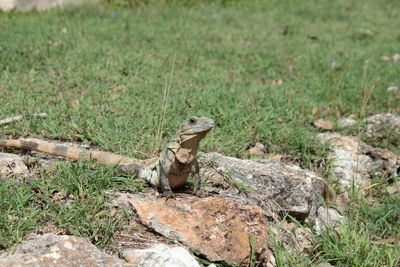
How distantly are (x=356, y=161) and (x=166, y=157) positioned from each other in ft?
7.63

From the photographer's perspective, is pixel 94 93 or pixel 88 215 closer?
pixel 88 215

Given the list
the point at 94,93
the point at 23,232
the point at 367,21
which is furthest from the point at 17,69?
the point at 367,21

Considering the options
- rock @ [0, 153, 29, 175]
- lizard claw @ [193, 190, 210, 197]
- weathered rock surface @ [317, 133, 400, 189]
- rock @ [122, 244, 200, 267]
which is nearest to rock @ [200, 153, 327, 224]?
lizard claw @ [193, 190, 210, 197]

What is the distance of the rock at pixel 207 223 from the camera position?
10.5 ft

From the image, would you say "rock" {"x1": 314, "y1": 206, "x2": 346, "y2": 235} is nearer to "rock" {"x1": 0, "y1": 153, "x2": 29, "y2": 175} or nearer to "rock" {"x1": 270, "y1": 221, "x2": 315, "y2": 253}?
"rock" {"x1": 270, "y1": 221, "x2": 315, "y2": 253}

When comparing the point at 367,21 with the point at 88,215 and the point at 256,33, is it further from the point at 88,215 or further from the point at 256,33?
the point at 88,215

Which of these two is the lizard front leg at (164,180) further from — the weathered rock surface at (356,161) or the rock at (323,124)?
the rock at (323,124)

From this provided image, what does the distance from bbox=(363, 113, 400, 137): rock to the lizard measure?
2812 mm

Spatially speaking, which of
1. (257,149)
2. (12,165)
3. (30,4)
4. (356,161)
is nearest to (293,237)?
(257,149)

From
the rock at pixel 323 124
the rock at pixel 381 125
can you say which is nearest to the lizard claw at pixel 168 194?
the rock at pixel 323 124

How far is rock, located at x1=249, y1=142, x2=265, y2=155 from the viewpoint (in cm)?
482

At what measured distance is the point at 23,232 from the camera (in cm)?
298

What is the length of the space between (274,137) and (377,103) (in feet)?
6.56

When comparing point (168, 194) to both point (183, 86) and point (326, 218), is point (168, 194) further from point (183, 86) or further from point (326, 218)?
point (183, 86)
